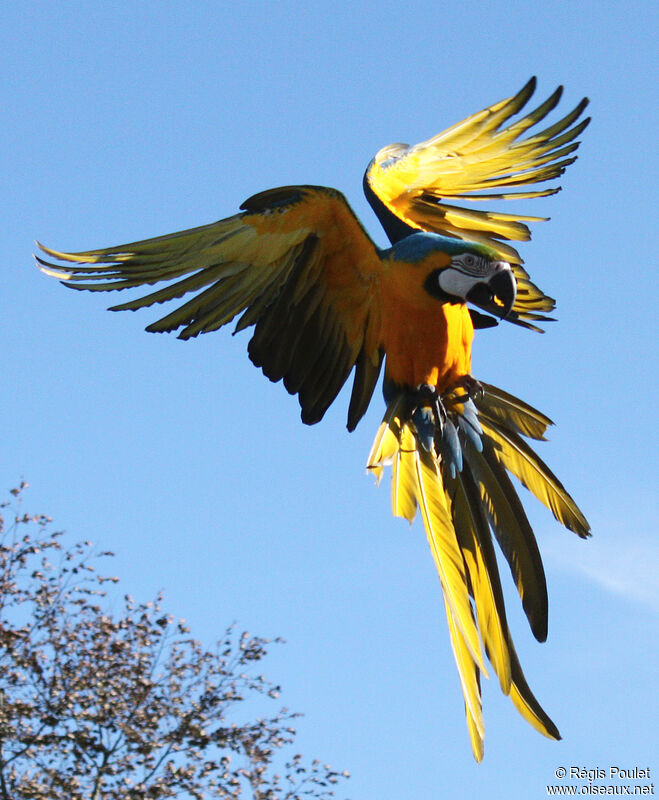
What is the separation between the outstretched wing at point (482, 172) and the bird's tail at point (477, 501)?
78 centimetres

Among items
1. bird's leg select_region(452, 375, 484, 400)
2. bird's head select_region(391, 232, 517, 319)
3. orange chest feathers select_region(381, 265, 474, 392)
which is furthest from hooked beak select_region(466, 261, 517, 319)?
bird's leg select_region(452, 375, 484, 400)

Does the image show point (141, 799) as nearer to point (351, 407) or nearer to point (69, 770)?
point (69, 770)

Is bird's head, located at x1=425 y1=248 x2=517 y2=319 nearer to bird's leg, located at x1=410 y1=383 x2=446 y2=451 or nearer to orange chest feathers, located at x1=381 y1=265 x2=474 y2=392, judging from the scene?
orange chest feathers, located at x1=381 y1=265 x2=474 y2=392

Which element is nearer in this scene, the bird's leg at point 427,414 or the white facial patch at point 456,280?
the white facial patch at point 456,280

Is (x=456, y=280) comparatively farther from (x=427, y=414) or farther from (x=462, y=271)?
(x=427, y=414)

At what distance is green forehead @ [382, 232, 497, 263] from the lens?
507cm

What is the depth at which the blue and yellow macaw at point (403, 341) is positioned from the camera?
5.11 metres

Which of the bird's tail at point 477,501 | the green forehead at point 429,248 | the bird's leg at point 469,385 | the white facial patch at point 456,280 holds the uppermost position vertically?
the green forehead at point 429,248

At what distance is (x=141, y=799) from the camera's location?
31.2 ft

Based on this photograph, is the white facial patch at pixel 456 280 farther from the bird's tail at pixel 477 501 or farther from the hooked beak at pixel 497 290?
the bird's tail at pixel 477 501

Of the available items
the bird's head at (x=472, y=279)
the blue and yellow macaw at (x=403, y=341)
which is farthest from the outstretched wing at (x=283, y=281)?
the bird's head at (x=472, y=279)

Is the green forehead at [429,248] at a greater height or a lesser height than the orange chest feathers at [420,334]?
greater

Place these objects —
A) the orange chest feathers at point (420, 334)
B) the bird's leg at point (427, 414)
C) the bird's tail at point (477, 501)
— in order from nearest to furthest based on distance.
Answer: the bird's tail at point (477, 501), the orange chest feathers at point (420, 334), the bird's leg at point (427, 414)

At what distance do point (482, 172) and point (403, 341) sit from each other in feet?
3.95
